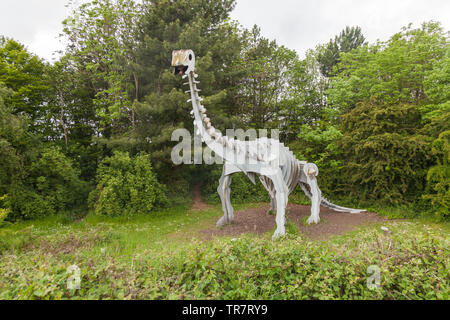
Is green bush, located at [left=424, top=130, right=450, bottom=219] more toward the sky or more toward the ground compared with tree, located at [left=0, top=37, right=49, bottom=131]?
more toward the ground

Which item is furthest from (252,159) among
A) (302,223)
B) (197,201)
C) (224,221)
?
(197,201)

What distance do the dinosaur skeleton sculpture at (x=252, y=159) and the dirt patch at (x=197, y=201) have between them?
13.3 ft

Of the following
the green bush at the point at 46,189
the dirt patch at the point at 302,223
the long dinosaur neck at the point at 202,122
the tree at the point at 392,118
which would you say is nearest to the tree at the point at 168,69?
the green bush at the point at 46,189

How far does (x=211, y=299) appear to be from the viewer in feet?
7.38

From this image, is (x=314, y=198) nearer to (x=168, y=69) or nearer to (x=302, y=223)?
(x=302, y=223)

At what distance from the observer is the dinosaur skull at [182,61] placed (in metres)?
4.78

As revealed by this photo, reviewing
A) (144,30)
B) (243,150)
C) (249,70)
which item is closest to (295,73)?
(249,70)

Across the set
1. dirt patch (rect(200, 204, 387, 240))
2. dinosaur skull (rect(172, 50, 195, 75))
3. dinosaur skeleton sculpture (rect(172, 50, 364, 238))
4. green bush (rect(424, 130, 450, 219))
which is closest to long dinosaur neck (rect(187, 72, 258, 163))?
dinosaur skeleton sculpture (rect(172, 50, 364, 238))

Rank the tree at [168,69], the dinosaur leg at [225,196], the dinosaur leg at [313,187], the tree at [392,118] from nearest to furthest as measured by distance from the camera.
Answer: the dinosaur leg at [225,196] < the dinosaur leg at [313,187] < the tree at [392,118] < the tree at [168,69]

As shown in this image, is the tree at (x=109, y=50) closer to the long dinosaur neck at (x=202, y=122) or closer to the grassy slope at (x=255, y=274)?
the long dinosaur neck at (x=202, y=122)

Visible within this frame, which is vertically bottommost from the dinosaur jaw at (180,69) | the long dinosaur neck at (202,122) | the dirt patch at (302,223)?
the dirt patch at (302,223)

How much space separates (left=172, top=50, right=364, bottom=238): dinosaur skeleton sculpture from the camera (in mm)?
5258

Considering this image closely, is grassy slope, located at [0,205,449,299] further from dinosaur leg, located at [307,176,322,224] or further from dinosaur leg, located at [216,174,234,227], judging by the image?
dinosaur leg, located at [307,176,322,224]
